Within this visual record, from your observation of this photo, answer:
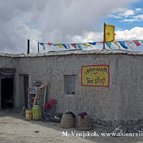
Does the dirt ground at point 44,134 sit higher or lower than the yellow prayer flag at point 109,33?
lower

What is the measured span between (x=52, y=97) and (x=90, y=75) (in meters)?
2.98

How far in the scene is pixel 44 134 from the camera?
46.0ft

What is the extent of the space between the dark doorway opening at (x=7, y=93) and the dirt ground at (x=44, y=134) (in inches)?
197

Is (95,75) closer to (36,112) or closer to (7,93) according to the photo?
(36,112)

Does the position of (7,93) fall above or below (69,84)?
below

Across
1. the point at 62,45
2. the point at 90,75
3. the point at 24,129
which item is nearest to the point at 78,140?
the point at 24,129

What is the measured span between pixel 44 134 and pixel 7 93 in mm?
8686

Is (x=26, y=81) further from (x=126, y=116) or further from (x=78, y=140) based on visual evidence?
(x=78, y=140)

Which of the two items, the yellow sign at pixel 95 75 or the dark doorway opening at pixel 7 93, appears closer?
the yellow sign at pixel 95 75

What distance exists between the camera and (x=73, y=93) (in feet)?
57.9

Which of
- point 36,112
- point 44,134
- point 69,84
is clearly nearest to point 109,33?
point 69,84

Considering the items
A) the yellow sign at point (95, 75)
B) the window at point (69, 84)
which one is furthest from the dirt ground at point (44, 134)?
the yellow sign at point (95, 75)

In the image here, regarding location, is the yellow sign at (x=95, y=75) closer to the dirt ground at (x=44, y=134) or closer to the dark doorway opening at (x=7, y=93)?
the dirt ground at (x=44, y=134)

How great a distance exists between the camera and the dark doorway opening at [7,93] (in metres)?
22.0
